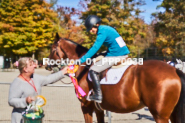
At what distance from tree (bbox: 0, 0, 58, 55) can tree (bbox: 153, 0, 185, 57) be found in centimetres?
2177

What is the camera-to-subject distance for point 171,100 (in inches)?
159

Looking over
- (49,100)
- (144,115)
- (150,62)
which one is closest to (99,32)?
(150,62)

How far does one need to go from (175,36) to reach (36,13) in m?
26.7

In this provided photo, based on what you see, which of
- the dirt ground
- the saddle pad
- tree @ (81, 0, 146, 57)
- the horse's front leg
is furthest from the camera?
tree @ (81, 0, 146, 57)

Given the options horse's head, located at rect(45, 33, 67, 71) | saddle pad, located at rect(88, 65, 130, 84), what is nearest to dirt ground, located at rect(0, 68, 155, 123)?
horse's head, located at rect(45, 33, 67, 71)

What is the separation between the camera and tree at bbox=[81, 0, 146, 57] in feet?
117

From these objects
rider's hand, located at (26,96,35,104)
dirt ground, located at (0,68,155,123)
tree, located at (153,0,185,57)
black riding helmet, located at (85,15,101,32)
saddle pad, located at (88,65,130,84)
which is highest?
tree, located at (153,0,185,57)

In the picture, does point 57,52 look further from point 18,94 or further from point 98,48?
point 18,94

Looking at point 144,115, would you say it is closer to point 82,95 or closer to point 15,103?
point 82,95

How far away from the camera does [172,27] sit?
104ft

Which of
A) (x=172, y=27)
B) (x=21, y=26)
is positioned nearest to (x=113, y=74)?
(x=172, y=27)

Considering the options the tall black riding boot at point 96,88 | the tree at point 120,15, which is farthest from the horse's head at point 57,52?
the tree at point 120,15

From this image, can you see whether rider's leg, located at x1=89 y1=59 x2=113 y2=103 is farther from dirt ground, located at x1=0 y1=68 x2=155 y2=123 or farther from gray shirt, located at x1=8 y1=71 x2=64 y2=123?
dirt ground, located at x1=0 y1=68 x2=155 y2=123

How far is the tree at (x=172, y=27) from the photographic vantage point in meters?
30.9
